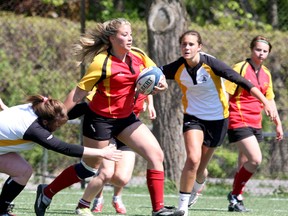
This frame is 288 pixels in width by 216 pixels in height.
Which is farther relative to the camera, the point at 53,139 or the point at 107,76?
the point at 107,76

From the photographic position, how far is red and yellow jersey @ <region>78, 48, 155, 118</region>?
306 inches

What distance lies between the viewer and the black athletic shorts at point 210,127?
858 cm

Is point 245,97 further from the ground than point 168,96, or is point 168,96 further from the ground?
point 245,97

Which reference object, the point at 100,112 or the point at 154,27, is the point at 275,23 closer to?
the point at 154,27

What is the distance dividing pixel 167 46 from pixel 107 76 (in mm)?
4925

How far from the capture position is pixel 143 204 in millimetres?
10562

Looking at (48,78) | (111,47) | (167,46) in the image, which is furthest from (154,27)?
(111,47)

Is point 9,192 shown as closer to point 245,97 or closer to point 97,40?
point 97,40

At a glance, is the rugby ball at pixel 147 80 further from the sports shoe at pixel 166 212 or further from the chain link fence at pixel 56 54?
the chain link fence at pixel 56 54

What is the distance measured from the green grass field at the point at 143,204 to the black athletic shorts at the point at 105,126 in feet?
3.28

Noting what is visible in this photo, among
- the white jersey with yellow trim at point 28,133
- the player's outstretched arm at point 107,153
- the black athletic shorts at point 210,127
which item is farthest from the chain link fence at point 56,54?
the player's outstretched arm at point 107,153

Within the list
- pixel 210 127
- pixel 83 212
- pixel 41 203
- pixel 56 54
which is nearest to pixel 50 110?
pixel 41 203

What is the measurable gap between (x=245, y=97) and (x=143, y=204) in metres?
1.73

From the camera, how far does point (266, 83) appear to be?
33.2ft
